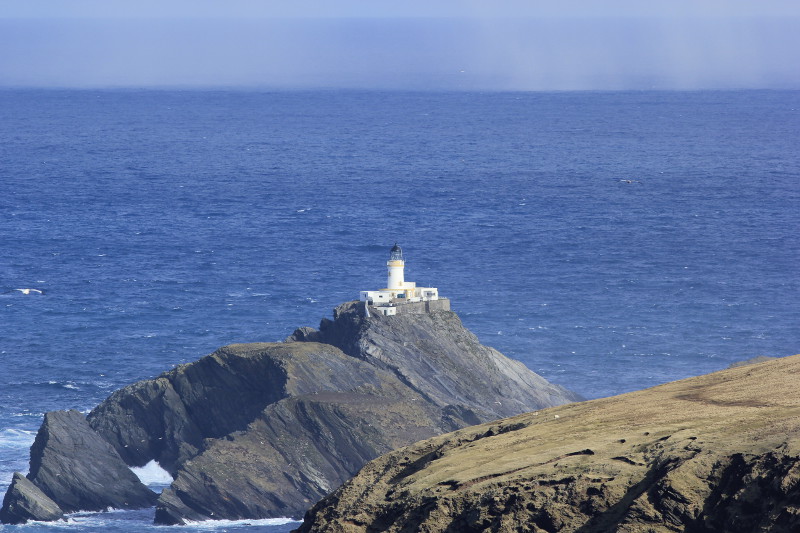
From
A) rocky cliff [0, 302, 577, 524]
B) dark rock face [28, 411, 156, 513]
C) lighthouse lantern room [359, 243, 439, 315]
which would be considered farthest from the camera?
lighthouse lantern room [359, 243, 439, 315]

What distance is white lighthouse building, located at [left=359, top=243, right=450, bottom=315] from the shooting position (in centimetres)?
9700

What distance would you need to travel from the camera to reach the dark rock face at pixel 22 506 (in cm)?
7781

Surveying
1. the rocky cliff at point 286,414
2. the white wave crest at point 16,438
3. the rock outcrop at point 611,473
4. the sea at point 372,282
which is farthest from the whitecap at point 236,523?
the rock outcrop at point 611,473

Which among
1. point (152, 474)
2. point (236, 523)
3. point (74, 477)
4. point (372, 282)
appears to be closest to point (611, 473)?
point (236, 523)

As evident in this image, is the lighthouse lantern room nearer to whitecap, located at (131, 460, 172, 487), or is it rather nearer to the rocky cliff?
the rocky cliff

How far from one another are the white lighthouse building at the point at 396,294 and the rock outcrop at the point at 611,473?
169 feet

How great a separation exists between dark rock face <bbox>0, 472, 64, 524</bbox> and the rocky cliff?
0.07 m

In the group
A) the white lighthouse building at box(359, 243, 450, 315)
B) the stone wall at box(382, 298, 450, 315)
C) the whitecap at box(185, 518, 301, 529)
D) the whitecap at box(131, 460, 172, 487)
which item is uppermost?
the white lighthouse building at box(359, 243, 450, 315)

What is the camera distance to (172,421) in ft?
294

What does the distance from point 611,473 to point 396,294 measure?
62.0 metres

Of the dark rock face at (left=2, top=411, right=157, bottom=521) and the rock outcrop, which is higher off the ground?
the rock outcrop

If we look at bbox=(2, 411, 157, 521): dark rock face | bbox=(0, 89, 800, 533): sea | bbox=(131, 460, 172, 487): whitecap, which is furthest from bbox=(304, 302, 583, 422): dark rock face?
bbox=(2, 411, 157, 521): dark rock face

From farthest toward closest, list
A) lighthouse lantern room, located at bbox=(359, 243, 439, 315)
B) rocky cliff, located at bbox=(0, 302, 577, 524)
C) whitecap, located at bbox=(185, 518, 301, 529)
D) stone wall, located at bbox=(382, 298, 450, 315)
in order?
stone wall, located at bbox=(382, 298, 450, 315) < lighthouse lantern room, located at bbox=(359, 243, 439, 315) < rocky cliff, located at bbox=(0, 302, 577, 524) < whitecap, located at bbox=(185, 518, 301, 529)

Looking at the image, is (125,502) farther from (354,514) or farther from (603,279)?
(603,279)
